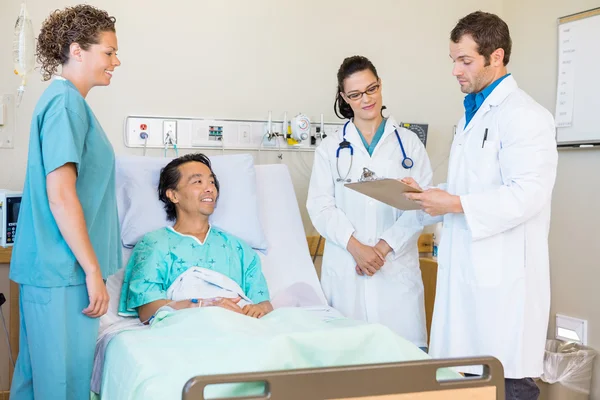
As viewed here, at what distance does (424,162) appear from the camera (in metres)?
2.68

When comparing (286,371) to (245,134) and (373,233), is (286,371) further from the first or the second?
(245,134)

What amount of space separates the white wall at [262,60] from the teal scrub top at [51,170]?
3.75ft

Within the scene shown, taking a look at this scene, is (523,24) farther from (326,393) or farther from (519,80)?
(326,393)

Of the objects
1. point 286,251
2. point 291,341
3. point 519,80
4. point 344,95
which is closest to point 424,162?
point 344,95

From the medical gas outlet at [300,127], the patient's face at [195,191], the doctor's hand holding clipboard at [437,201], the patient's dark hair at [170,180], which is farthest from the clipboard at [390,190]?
the medical gas outlet at [300,127]

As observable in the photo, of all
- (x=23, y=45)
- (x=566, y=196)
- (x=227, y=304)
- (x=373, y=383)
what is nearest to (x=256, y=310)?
(x=227, y=304)

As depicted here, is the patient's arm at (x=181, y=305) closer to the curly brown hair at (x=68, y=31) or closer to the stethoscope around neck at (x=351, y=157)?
the stethoscope around neck at (x=351, y=157)

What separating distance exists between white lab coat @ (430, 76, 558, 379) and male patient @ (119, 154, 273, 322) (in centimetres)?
72

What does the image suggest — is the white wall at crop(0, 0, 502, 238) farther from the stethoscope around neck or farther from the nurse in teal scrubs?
the nurse in teal scrubs

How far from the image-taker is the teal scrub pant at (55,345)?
181 centimetres

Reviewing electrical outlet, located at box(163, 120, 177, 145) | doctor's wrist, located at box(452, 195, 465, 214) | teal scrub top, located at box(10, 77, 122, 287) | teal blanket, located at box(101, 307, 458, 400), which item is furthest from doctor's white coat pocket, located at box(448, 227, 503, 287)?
electrical outlet, located at box(163, 120, 177, 145)

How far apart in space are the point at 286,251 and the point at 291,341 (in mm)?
1355

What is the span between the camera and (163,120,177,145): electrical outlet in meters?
3.08

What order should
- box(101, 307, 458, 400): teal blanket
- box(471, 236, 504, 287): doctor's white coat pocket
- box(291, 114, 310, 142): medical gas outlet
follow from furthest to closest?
box(291, 114, 310, 142): medical gas outlet, box(471, 236, 504, 287): doctor's white coat pocket, box(101, 307, 458, 400): teal blanket
